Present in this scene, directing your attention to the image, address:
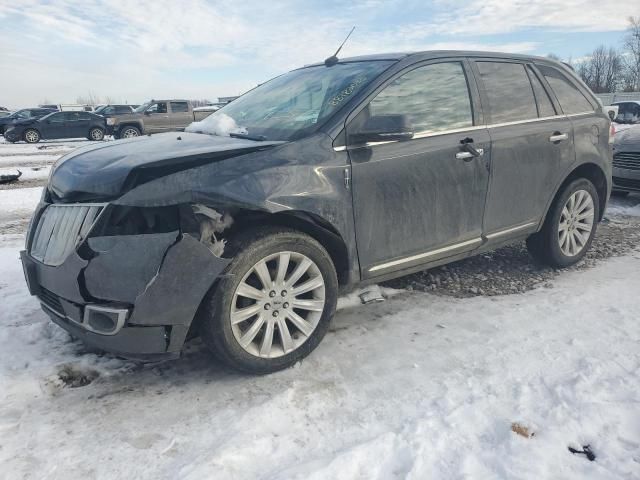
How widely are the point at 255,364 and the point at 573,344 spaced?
1987mm

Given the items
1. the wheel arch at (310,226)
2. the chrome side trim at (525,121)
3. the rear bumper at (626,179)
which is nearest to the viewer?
the wheel arch at (310,226)

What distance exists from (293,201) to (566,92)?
3.07 m

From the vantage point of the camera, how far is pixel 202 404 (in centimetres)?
264

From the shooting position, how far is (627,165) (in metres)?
7.08

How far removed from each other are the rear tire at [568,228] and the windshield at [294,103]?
2.11 metres

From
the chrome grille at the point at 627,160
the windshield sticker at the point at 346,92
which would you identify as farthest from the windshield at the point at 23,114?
the windshield sticker at the point at 346,92

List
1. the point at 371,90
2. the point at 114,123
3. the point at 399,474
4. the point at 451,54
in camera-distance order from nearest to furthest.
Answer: the point at 399,474
the point at 371,90
the point at 451,54
the point at 114,123

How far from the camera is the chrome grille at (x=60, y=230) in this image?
2.60 m

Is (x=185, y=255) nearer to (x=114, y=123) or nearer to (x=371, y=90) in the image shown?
(x=371, y=90)

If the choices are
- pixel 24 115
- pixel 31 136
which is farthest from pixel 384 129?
pixel 24 115

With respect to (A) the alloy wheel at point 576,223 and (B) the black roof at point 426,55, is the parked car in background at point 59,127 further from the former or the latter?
(A) the alloy wheel at point 576,223

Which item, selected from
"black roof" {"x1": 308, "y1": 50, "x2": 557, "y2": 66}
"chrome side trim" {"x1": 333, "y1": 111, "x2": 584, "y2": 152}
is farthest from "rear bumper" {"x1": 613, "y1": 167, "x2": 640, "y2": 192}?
"black roof" {"x1": 308, "y1": 50, "x2": 557, "y2": 66}

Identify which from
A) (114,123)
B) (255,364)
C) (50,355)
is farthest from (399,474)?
(114,123)

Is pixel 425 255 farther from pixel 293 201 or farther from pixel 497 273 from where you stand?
pixel 497 273
